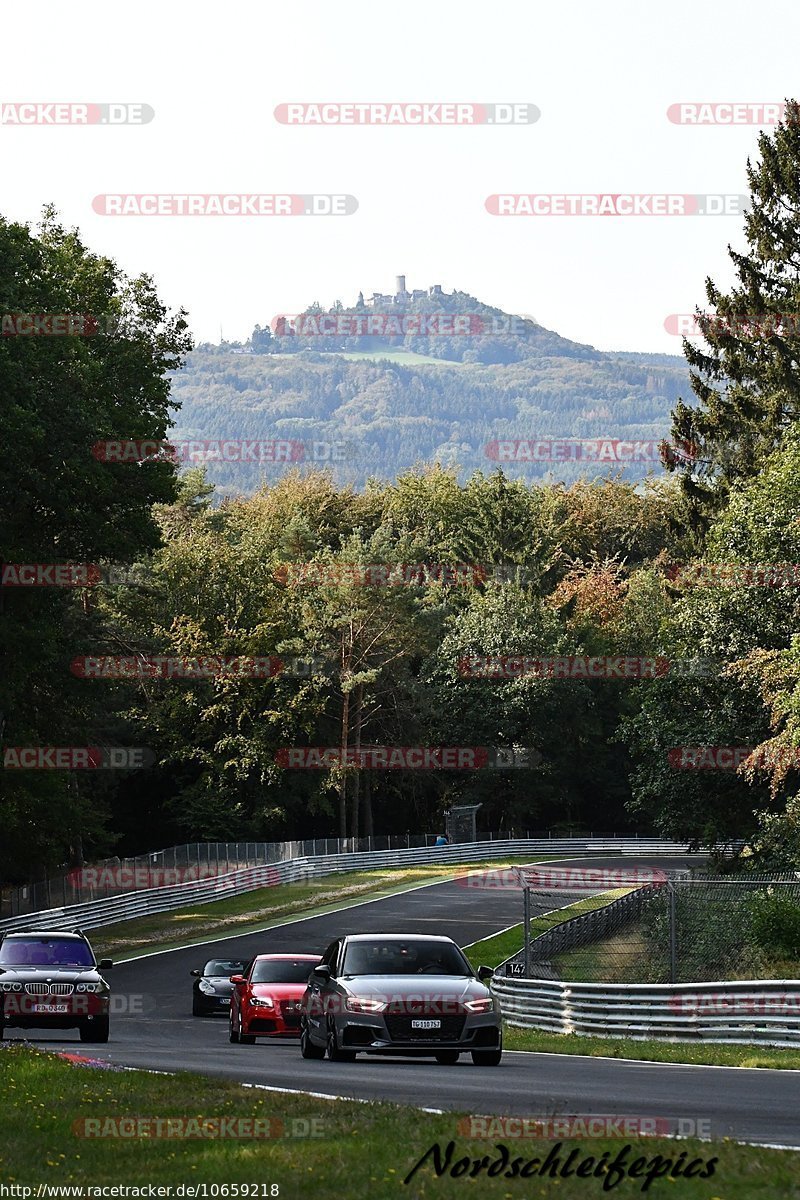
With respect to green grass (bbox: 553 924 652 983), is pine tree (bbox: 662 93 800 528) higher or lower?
higher

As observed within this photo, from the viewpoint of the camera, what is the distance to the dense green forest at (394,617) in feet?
143

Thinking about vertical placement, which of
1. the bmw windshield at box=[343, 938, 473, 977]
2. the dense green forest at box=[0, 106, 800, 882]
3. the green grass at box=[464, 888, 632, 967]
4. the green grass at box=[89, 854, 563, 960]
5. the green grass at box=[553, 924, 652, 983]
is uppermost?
the dense green forest at box=[0, 106, 800, 882]

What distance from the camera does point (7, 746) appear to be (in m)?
47.7

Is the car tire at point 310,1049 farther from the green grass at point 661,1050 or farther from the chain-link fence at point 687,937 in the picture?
the chain-link fence at point 687,937

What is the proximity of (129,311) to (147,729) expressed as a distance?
40693mm

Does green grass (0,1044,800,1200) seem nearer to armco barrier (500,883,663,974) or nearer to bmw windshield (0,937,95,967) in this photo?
bmw windshield (0,937,95,967)

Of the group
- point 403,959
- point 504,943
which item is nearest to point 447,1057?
point 403,959

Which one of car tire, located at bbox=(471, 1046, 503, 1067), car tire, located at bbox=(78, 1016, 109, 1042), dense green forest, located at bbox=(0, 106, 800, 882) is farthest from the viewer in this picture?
dense green forest, located at bbox=(0, 106, 800, 882)

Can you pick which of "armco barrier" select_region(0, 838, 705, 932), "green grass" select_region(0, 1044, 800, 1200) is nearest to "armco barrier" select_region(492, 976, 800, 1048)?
"green grass" select_region(0, 1044, 800, 1200)

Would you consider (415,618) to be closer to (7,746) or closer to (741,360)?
(741,360)

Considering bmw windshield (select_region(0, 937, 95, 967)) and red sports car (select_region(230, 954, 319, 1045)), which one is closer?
red sports car (select_region(230, 954, 319, 1045))

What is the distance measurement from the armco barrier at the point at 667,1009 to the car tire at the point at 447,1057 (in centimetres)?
431

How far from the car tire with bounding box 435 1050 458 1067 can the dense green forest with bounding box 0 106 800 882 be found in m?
21.5

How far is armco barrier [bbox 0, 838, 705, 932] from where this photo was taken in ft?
166
